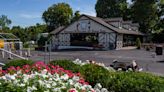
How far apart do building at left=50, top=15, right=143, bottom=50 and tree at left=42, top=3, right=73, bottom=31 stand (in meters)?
29.3

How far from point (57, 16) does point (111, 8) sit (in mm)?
14072

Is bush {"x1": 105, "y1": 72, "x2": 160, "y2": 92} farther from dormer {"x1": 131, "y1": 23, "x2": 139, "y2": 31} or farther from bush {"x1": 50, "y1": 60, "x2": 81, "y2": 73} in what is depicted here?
dormer {"x1": 131, "y1": 23, "x2": 139, "y2": 31}

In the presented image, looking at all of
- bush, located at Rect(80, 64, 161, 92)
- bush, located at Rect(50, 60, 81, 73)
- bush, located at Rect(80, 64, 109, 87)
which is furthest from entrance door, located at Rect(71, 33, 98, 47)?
bush, located at Rect(80, 64, 161, 92)

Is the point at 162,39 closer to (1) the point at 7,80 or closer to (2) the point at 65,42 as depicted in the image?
(2) the point at 65,42

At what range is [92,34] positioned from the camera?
6019 cm

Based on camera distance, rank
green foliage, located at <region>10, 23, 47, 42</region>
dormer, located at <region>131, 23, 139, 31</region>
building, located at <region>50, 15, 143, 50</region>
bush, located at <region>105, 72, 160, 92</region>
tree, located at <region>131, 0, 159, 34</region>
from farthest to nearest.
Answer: green foliage, located at <region>10, 23, 47, 42</region>
tree, located at <region>131, 0, 159, 34</region>
dormer, located at <region>131, 23, 139, 31</region>
building, located at <region>50, 15, 143, 50</region>
bush, located at <region>105, 72, 160, 92</region>

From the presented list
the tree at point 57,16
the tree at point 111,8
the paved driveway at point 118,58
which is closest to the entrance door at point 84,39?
the paved driveway at point 118,58

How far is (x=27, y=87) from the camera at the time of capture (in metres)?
6.62

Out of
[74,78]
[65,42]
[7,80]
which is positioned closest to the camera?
[7,80]

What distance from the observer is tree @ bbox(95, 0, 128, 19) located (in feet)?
287

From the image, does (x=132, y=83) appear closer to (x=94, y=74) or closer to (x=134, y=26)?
(x=94, y=74)

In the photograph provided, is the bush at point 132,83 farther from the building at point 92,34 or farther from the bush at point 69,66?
the building at point 92,34

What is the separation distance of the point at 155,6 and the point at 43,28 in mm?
32626

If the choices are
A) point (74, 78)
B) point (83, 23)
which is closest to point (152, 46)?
point (83, 23)
